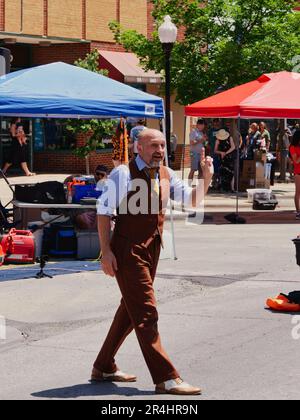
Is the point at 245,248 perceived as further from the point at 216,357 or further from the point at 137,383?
the point at 137,383

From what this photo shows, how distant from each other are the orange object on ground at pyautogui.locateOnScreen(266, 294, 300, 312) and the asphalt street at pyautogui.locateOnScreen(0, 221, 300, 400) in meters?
0.11

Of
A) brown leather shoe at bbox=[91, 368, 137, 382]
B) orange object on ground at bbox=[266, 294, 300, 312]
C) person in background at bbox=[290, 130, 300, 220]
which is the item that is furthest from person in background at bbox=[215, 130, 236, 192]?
brown leather shoe at bbox=[91, 368, 137, 382]

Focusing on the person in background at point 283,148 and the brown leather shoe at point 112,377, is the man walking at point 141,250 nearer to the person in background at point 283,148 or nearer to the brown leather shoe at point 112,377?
the brown leather shoe at point 112,377

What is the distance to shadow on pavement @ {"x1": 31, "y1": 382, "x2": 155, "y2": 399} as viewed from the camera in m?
7.85

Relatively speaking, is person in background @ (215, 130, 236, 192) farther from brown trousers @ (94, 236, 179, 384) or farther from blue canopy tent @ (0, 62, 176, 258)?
brown trousers @ (94, 236, 179, 384)

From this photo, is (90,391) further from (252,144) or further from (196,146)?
(252,144)

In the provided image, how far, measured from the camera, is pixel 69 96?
14.5 meters

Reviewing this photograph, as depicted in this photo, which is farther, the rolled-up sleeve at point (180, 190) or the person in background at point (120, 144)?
the person in background at point (120, 144)

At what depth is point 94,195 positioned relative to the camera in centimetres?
1555

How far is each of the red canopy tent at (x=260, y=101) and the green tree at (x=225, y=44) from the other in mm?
6599

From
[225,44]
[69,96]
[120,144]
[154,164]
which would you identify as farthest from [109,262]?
[225,44]

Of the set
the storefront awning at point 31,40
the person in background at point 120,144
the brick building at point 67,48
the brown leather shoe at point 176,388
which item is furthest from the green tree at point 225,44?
the brown leather shoe at point 176,388

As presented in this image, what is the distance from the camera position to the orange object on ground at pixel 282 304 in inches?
442
